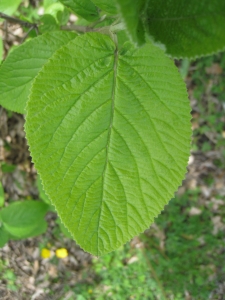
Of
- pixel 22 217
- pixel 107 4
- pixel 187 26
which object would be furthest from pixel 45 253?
pixel 187 26

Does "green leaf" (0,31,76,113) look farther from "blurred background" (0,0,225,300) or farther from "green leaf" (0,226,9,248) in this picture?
"blurred background" (0,0,225,300)

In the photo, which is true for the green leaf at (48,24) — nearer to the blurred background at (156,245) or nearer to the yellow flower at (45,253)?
the blurred background at (156,245)

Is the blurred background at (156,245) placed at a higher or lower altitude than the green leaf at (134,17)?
lower

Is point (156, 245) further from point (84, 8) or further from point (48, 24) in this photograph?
point (84, 8)

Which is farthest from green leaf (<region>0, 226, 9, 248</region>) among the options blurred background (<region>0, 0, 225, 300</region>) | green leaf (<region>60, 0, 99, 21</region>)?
green leaf (<region>60, 0, 99, 21</region>)

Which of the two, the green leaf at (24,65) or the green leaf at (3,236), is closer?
the green leaf at (24,65)

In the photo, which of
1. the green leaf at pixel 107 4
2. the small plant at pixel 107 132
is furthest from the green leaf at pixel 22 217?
the green leaf at pixel 107 4
